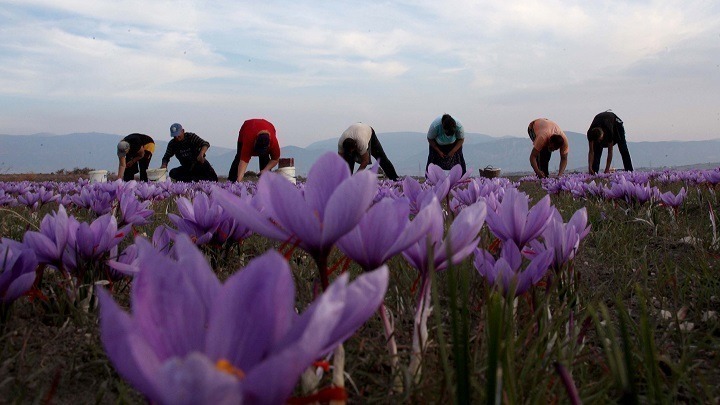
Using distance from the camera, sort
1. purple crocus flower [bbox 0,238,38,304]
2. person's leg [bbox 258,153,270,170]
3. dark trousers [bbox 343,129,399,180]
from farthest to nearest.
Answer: person's leg [bbox 258,153,270,170] → dark trousers [bbox 343,129,399,180] → purple crocus flower [bbox 0,238,38,304]

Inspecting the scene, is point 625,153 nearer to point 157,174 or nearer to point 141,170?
point 157,174

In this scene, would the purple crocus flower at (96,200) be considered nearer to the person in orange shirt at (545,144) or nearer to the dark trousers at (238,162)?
the dark trousers at (238,162)

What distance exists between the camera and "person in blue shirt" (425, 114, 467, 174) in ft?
47.4

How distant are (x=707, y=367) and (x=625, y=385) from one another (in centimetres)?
125

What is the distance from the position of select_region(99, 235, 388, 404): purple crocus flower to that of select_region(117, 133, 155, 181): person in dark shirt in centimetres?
1728

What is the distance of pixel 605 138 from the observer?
17.9m

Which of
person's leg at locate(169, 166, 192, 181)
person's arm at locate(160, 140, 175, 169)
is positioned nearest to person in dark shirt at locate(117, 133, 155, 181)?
person's arm at locate(160, 140, 175, 169)

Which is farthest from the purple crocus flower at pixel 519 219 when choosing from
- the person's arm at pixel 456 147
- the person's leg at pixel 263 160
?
the person's leg at pixel 263 160

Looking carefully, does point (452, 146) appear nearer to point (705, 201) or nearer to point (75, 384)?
point (705, 201)

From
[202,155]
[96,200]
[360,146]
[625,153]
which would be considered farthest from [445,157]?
[96,200]

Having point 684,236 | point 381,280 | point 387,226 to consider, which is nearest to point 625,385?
point 381,280

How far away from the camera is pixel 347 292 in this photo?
25.0 inches

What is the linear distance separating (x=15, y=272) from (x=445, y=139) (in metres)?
13.8

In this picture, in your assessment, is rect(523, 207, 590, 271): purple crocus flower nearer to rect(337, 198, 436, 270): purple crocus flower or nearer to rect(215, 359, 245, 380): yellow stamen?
rect(337, 198, 436, 270): purple crocus flower
